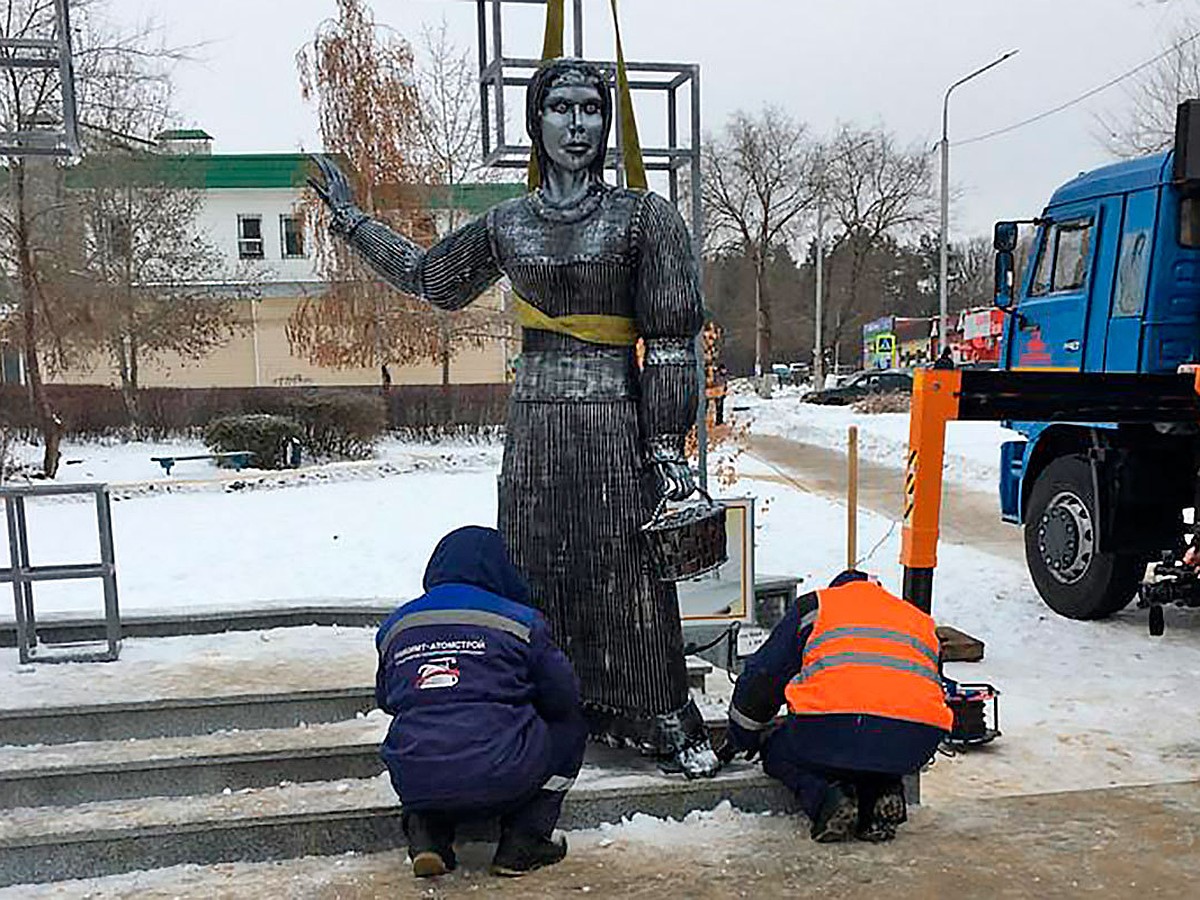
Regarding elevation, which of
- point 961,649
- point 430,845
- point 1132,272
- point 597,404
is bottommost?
point 961,649

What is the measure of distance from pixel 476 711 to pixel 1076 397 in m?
3.43

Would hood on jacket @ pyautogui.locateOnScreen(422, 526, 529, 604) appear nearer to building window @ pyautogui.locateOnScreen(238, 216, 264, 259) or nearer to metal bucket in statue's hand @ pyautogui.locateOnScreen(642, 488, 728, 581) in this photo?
metal bucket in statue's hand @ pyautogui.locateOnScreen(642, 488, 728, 581)

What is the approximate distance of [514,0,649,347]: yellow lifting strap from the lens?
11.8 ft

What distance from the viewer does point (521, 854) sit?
3.25 metres

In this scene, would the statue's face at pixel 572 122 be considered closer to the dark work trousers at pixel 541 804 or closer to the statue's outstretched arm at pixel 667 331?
the statue's outstretched arm at pixel 667 331

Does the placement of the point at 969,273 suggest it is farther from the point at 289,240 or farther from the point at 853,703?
the point at 853,703

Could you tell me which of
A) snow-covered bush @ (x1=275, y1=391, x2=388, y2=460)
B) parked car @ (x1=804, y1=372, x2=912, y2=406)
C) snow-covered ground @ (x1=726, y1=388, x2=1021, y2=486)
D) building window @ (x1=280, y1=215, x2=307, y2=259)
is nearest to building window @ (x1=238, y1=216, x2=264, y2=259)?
building window @ (x1=280, y1=215, x2=307, y2=259)

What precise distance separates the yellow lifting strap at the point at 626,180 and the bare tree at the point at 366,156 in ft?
50.1

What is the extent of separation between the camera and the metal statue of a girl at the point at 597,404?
354cm

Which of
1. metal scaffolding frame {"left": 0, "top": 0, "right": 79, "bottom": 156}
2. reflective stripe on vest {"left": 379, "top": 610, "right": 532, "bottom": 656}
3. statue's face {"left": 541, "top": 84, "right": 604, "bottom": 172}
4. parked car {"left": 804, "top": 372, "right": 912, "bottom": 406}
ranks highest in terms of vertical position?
metal scaffolding frame {"left": 0, "top": 0, "right": 79, "bottom": 156}

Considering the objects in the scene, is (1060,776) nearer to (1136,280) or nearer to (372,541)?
(1136,280)

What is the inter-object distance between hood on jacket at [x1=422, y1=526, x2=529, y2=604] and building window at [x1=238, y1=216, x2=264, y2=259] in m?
29.5

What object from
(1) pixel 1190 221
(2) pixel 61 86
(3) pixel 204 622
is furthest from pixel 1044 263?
(2) pixel 61 86

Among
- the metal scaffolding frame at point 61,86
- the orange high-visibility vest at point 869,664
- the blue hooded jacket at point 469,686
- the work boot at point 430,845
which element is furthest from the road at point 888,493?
the metal scaffolding frame at point 61,86
